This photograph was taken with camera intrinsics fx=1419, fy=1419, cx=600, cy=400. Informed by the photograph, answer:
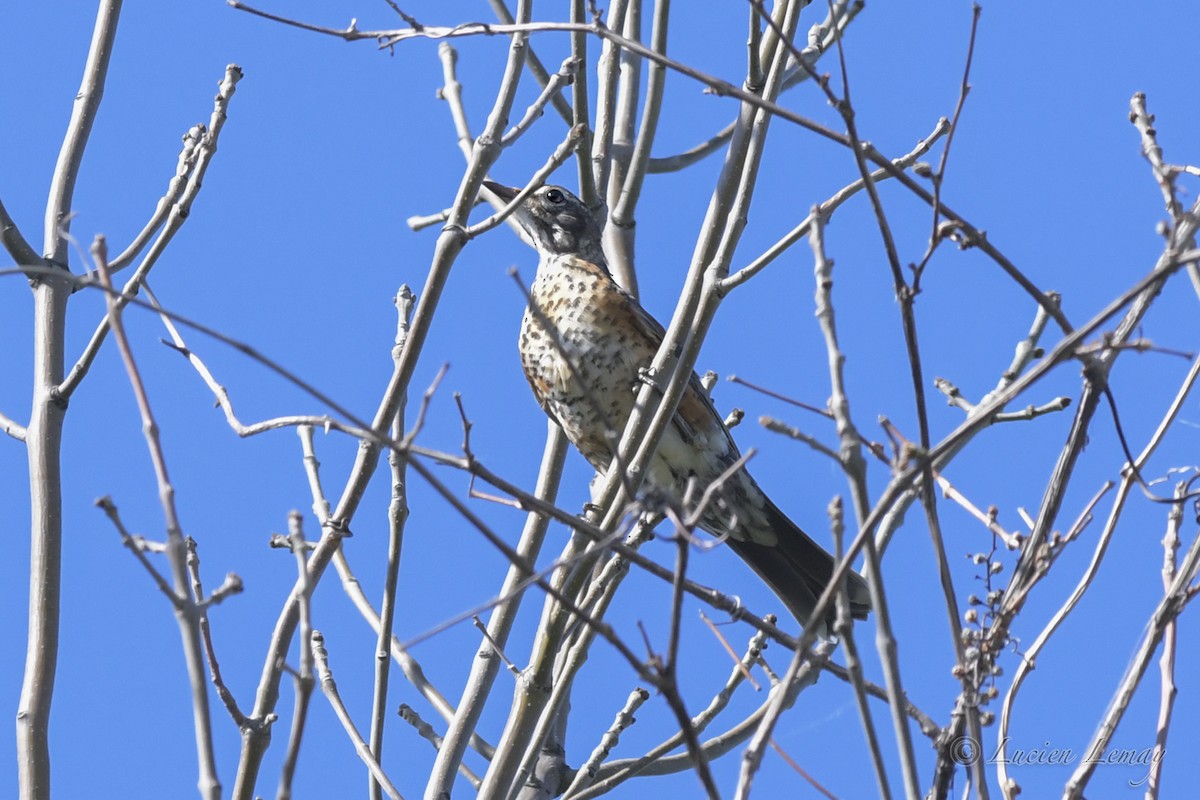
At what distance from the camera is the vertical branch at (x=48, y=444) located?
114 inches

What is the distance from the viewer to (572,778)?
4160 mm

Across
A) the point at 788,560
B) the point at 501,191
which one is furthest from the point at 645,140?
the point at 788,560

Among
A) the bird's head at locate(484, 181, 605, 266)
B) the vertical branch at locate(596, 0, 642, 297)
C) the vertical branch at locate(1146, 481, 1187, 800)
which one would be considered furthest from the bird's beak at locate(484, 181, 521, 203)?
the vertical branch at locate(1146, 481, 1187, 800)

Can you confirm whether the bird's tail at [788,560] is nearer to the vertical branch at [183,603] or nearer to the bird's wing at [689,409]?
the bird's wing at [689,409]

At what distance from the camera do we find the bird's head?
5902 mm

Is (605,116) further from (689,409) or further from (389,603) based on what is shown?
(389,603)

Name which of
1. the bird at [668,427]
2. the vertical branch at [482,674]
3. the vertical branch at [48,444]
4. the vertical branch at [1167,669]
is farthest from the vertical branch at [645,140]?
the vertical branch at [1167,669]

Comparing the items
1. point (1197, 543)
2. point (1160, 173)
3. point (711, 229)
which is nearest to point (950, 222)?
point (1160, 173)

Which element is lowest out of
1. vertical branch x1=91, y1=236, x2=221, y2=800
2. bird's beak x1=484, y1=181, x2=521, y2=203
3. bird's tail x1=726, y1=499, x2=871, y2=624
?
vertical branch x1=91, y1=236, x2=221, y2=800

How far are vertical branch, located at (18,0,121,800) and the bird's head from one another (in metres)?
2.37

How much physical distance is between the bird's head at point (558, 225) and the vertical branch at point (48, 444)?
237 centimetres

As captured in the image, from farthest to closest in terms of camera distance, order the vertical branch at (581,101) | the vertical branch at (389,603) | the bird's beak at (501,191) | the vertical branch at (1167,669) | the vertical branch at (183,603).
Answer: the bird's beak at (501,191) → the vertical branch at (581,101) → the vertical branch at (389,603) → the vertical branch at (1167,669) → the vertical branch at (183,603)

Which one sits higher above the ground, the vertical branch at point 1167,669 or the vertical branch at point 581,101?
the vertical branch at point 581,101

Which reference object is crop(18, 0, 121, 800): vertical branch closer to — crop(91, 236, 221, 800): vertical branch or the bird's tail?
crop(91, 236, 221, 800): vertical branch
